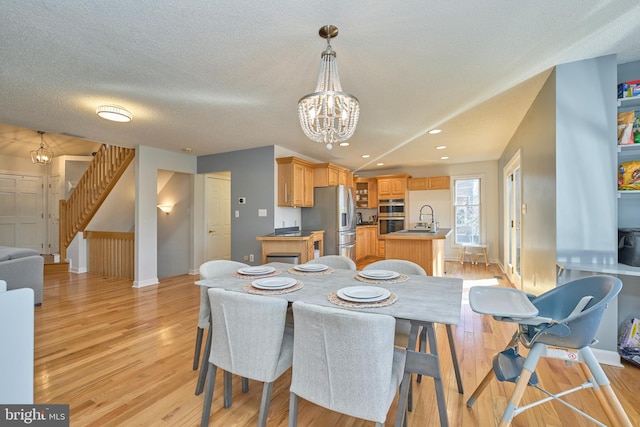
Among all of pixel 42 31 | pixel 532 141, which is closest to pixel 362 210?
pixel 532 141

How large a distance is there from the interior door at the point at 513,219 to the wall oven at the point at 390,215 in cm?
246

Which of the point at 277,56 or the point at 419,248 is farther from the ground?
the point at 277,56

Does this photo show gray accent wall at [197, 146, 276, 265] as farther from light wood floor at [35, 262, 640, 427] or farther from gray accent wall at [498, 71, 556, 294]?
gray accent wall at [498, 71, 556, 294]

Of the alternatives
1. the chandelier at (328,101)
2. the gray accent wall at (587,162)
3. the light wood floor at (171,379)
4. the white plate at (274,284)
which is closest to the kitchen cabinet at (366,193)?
the light wood floor at (171,379)

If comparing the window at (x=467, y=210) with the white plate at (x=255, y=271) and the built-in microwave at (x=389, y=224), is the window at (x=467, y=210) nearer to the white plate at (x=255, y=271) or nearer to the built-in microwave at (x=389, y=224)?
the built-in microwave at (x=389, y=224)

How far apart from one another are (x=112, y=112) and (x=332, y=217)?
358cm

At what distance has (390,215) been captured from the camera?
7.62 metres

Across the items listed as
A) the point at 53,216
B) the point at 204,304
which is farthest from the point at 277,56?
the point at 53,216

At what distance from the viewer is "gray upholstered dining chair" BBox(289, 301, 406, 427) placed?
1.13 m

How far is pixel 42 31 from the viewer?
186 cm

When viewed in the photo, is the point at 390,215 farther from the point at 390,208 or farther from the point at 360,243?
the point at 360,243

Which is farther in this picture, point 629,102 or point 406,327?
point 629,102

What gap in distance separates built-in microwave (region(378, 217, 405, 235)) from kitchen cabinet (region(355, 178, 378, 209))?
50 centimetres

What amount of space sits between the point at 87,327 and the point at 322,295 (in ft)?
9.78
